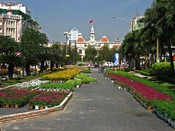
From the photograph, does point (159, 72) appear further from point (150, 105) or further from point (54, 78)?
point (150, 105)

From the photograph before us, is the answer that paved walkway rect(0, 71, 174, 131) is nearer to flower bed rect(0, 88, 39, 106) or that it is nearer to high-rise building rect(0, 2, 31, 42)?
flower bed rect(0, 88, 39, 106)

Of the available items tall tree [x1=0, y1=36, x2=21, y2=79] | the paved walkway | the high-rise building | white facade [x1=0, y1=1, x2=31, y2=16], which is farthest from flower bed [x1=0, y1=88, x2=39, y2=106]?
white facade [x1=0, y1=1, x2=31, y2=16]

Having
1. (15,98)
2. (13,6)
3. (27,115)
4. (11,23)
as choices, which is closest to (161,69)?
(15,98)

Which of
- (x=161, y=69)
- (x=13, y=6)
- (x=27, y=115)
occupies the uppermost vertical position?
(x=13, y=6)

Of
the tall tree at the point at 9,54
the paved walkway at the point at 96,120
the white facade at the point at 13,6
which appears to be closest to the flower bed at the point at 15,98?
the paved walkway at the point at 96,120

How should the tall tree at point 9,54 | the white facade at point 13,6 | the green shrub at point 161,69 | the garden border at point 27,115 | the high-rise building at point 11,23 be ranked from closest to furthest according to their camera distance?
the garden border at point 27,115 < the tall tree at point 9,54 < the green shrub at point 161,69 < the high-rise building at point 11,23 < the white facade at point 13,6

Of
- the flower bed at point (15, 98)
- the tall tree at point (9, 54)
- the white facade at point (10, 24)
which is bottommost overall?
the flower bed at point (15, 98)

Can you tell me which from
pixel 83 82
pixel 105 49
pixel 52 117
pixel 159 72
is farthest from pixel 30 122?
pixel 105 49

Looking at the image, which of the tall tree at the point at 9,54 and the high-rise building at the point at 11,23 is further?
the high-rise building at the point at 11,23

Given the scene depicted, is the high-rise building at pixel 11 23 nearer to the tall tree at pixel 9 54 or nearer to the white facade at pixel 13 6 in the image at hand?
the white facade at pixel 13 6

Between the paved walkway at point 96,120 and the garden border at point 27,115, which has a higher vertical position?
the garden border at point 27,115

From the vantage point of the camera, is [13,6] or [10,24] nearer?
[10,24]

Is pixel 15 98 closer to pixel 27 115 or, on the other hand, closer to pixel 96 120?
pixel 27 115

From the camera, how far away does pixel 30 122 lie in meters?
12.8
